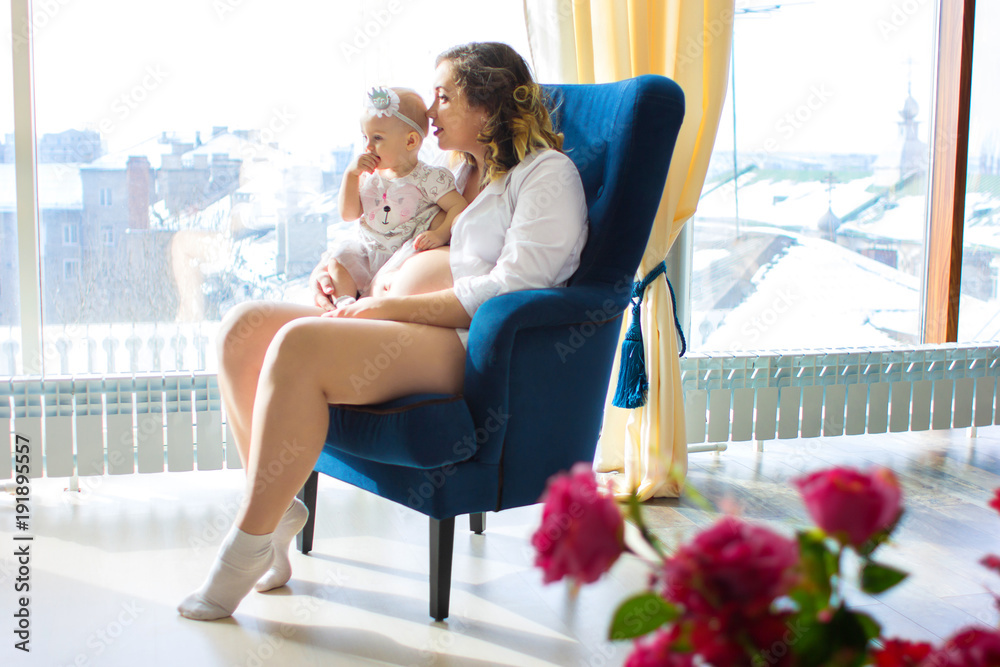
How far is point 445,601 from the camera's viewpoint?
167 centimetres

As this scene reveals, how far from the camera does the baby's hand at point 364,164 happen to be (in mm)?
1973

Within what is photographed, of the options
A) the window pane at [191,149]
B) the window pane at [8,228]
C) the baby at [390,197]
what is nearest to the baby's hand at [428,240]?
the baby at [390,197]

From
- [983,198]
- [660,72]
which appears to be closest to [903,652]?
[660,72]

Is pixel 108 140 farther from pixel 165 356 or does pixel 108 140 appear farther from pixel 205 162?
pixel 165 356

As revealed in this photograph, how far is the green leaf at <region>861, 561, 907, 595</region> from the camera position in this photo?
479 millimetres

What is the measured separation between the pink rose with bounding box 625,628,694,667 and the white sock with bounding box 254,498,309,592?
1310mm

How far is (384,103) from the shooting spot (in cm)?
193

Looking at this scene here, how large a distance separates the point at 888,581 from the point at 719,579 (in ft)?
0.46

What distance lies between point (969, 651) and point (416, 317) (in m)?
1.30

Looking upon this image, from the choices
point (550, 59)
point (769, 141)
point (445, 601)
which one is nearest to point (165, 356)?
point (445, 601)

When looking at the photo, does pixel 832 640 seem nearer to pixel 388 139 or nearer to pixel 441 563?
pixel 441 563

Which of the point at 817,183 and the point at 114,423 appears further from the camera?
the point at 817,183

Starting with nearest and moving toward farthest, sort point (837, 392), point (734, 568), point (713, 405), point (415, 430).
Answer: point (734, 568) < point (415, 430) < point (713, 405) < point (837, 392)

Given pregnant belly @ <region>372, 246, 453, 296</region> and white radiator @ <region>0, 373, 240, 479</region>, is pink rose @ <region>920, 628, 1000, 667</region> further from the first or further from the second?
white radiator @ <region>0, 373, 240, 479</region>
